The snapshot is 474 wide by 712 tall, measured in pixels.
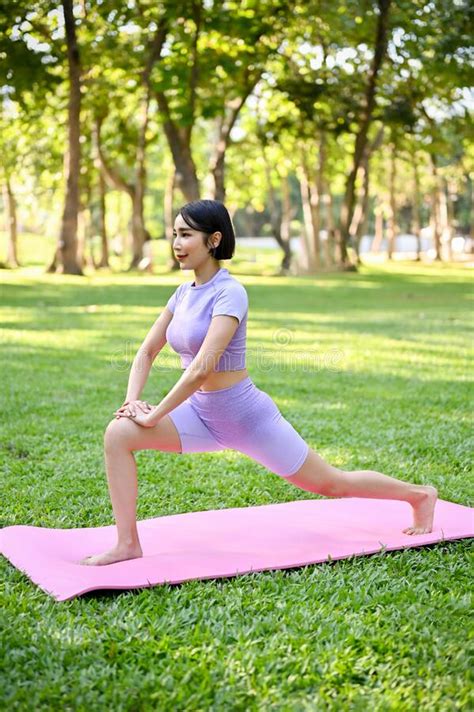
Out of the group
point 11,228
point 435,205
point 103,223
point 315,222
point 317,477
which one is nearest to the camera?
point 317,477

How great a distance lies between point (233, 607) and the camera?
2918 mm

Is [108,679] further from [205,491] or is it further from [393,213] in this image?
[393,213]

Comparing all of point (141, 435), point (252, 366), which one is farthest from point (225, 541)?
point (252, 366)

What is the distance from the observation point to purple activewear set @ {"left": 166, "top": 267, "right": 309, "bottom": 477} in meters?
3.38

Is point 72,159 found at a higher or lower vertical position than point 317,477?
higher

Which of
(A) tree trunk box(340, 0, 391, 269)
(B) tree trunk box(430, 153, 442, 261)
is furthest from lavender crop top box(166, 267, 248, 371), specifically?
(B) tree trunk box(430, 153, 442, 261)

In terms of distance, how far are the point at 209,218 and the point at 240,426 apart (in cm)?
78

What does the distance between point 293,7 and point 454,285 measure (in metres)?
7.34

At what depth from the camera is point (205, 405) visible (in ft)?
11.2

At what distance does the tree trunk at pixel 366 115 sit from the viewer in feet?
64.0

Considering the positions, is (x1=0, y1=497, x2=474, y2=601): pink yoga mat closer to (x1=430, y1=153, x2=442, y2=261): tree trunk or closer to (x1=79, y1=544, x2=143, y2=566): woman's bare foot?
(x1=79, y1=544, x2=143, y2=566): woman's bare foot

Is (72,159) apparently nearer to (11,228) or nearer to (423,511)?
(11,228)

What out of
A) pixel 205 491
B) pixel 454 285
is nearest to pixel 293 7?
pixel 454 285

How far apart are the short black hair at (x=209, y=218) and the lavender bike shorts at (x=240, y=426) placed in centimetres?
54
